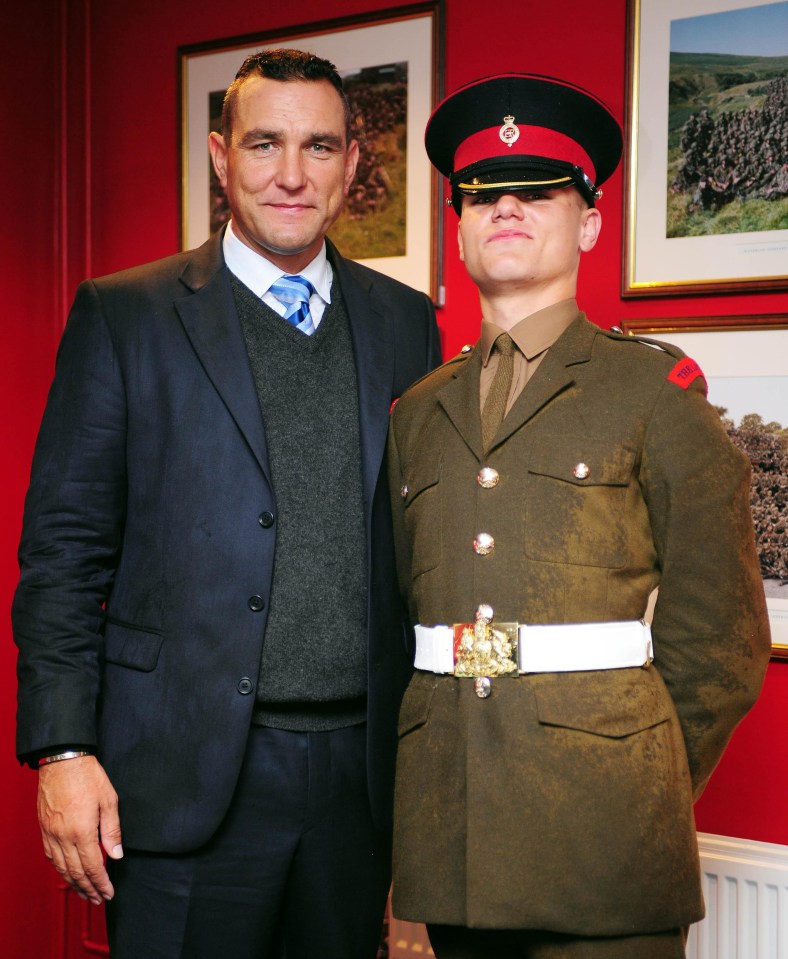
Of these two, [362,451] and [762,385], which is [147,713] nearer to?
[362,451]

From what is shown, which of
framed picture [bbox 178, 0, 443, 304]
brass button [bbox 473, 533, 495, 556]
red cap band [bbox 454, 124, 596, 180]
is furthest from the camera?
framed picture [bbox 178, 0, 443, 304]

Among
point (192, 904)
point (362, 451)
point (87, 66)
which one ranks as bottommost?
point (192, 904)

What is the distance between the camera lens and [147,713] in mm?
1587

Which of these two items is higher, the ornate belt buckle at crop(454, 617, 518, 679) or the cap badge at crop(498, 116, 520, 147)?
the cap badge at crop(498, 116, 520, 147)

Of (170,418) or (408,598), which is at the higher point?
(170,418)

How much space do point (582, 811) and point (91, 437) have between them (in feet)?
2.89

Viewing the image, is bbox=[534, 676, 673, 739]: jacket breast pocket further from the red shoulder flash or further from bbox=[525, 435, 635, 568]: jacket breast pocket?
the red shoulder flash

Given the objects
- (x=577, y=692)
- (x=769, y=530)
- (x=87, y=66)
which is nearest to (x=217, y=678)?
(x=577, y=692)

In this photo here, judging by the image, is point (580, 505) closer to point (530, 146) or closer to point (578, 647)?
point (578, 647)

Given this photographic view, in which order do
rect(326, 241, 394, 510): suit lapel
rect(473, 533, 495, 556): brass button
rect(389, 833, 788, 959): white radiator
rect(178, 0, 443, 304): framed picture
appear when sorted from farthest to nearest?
rect(178, 0, 443, 304): framed picture < rect(389, 833, 788, 959): white radiator < rect(326, 241, 394, 510): suit lapel < rect(473, 533, 495, 556): brass button

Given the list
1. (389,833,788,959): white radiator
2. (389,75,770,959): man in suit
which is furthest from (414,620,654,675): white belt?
(389,833,788,959): white radiator

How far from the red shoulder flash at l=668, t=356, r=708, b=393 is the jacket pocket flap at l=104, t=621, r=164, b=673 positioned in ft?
2.71

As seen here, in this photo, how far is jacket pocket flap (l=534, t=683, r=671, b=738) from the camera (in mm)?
1337

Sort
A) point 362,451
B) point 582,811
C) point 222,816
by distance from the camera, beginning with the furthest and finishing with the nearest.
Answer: point 362,451 < point 222,816 < point 582,811
